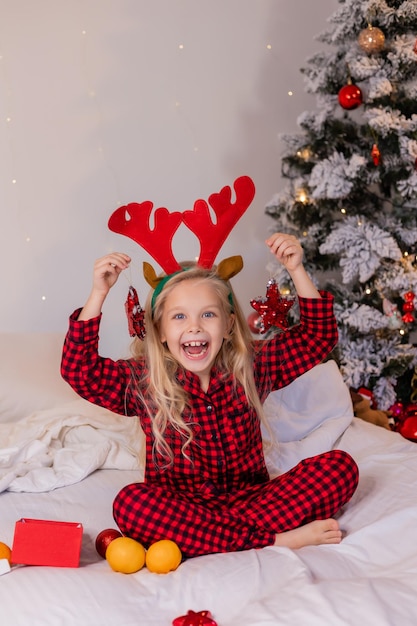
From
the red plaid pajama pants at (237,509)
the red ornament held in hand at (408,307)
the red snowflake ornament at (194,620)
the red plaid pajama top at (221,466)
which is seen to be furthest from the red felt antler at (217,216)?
the red ornament held in hand at (408,307)

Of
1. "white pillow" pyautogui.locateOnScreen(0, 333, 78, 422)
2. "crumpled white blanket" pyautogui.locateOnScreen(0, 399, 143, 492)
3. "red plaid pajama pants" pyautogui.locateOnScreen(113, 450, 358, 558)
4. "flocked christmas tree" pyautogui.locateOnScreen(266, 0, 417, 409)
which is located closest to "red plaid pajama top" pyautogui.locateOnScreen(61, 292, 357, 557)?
"red plaid pajama pants" pyautogui.locateOnScreen(113, 450, 358, 558)

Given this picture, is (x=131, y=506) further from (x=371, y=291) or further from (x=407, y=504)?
(x=371, y=291)

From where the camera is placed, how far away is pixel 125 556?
134 centimetres

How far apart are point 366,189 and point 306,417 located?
1.00 metres

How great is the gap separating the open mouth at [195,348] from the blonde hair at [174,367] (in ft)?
0.30

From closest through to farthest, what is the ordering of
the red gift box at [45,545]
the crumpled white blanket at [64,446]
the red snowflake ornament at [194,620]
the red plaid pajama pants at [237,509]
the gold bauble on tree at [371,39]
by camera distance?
the red snowflake ornament at [194,620], the red gift box at [45,545], the red plaid pajama pants at [237,509], the crumpled white blanket at [64,446], the gold bauble on tree at [371,39]

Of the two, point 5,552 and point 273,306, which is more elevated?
point 273,306

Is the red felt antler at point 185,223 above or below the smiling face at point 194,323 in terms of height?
above

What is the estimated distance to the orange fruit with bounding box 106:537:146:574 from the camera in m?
1.34

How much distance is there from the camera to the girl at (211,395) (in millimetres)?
1509

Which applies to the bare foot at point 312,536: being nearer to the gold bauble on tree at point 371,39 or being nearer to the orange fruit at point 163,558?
the orange fruit at point 163,558

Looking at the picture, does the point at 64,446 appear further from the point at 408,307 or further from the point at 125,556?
the point at 408,307

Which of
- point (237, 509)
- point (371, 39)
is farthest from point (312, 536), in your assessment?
point (371, 39)

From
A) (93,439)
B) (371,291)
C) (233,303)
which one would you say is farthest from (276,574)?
(371,291)
